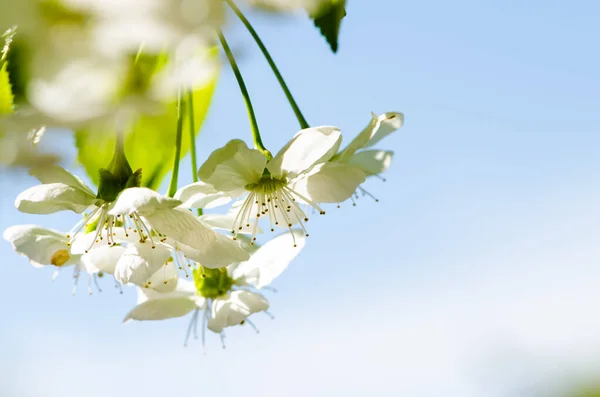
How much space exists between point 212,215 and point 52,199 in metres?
0.23

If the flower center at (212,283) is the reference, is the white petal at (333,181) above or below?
below

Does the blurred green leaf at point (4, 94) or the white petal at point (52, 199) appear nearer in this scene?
the blurred green leaf at point (4, 94)

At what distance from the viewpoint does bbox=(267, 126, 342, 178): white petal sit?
822mm

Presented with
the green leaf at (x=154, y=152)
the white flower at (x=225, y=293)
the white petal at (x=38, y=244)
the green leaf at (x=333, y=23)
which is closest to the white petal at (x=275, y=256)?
the white flower at (x=225, y=293)

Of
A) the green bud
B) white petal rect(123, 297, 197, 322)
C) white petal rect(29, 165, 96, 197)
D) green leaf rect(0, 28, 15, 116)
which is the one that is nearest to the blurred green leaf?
green leaf rect(0, 28, 15, 116)

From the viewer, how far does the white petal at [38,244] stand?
39.9 inches

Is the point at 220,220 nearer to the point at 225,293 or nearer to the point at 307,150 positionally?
the point at 307,150

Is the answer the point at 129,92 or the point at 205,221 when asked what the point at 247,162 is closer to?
the point at 205,221

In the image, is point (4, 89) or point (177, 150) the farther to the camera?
point (177, 150)

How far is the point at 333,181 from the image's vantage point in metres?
0.88

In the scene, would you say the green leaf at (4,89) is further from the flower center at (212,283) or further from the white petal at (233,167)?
the flower center at (212,283)

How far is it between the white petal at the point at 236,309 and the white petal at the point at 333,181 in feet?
1.05

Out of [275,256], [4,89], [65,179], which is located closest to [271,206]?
[275,256]

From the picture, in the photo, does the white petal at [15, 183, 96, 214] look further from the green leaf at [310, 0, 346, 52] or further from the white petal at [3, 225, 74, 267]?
the green leaf at [310, 0, 346, 52]
